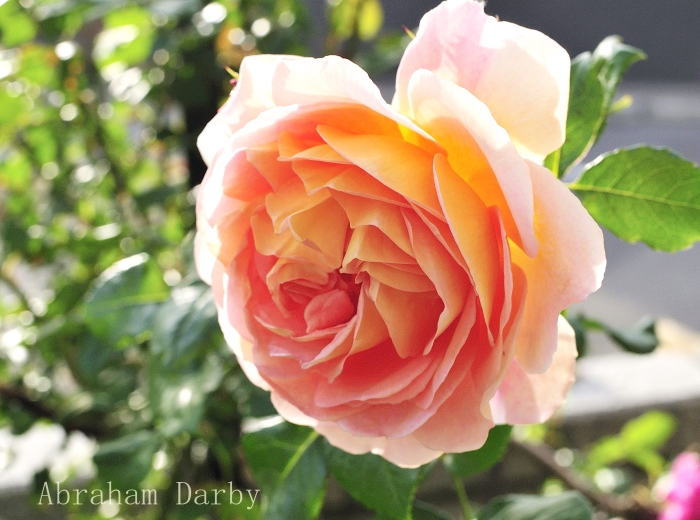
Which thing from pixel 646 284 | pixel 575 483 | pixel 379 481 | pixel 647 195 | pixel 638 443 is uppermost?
pixel 647 195

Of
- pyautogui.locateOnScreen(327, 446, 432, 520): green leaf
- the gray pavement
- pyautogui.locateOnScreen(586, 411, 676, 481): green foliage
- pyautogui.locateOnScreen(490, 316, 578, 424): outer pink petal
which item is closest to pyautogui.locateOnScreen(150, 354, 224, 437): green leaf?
pyautogui.locateOnScreen(327, 446, 432, 520): green leaf

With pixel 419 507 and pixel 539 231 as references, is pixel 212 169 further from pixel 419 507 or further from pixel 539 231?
pixel 419 507

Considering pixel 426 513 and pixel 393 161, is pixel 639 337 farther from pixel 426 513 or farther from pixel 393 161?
pixel 393 161

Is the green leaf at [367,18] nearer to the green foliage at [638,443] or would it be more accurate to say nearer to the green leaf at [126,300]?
the green leaf at [126,300]

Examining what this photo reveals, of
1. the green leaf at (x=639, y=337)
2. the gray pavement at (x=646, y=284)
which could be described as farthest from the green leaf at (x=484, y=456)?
the gray pavement at (x=646, y=284)

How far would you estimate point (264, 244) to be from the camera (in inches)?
10.4

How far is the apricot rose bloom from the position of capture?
0.22 m

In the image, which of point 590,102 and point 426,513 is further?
point 426,513

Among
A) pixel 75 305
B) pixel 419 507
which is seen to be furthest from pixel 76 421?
pixel 419 507

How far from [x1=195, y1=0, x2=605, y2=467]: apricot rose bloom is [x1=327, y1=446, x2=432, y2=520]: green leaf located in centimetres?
4

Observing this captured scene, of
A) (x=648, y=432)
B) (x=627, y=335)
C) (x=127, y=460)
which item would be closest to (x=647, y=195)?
(x=627, y=335)

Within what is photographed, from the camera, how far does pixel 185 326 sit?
0.39 metres

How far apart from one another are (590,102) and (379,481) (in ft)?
0.74

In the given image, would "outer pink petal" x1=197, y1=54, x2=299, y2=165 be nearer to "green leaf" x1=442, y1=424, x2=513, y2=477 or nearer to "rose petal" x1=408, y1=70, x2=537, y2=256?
"rose petal" x1=408, y1=70, x2=537, y2=256
